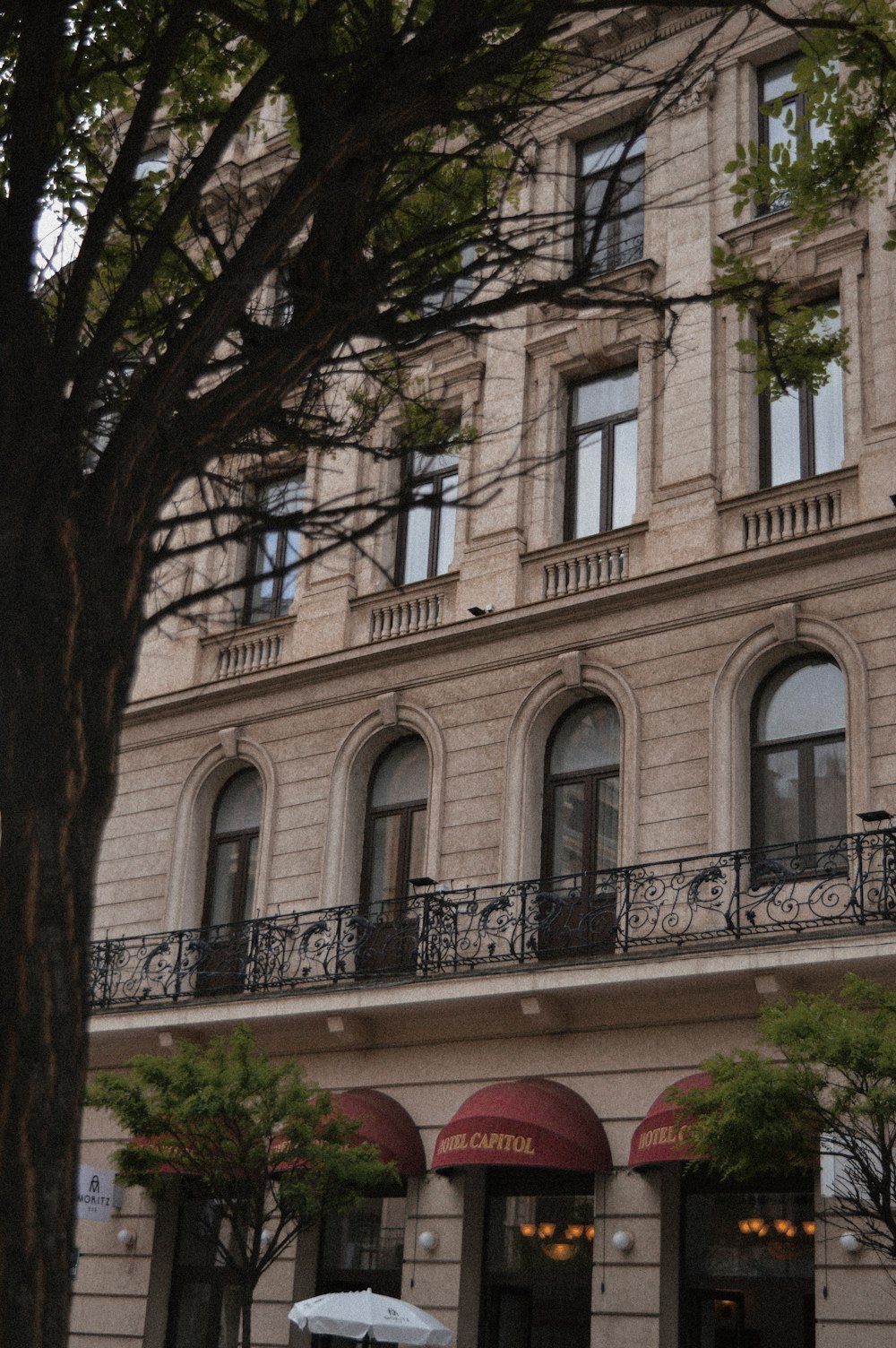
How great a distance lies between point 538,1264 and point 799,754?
21.4 ft

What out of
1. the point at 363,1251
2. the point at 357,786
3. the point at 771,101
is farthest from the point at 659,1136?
the point at 771,101

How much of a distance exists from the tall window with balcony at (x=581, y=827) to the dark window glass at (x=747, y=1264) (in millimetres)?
3051

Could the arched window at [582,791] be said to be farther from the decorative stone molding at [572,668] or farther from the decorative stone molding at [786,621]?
the decorative stone molding at [786,621]

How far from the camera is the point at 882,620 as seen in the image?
18.3 meters

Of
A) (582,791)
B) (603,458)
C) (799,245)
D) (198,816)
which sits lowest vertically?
(582,791)

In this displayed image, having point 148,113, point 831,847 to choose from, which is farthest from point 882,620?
point 148,113

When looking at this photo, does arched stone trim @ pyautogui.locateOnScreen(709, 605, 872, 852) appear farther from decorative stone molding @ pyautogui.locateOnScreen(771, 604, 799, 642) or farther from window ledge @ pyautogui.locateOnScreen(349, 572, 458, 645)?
window ledge @ pyautogui.locateOnScreen(349, 572, 458, 645)

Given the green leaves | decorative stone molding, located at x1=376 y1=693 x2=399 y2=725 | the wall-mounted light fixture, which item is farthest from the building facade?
the green leaves

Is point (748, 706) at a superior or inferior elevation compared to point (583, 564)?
inferior

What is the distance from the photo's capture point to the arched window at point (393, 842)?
21047 millimetres

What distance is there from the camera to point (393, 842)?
2216 centimetres

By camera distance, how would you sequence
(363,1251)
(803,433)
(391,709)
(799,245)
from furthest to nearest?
(391,709)
(363,1251)
(803,433)
(799,245)

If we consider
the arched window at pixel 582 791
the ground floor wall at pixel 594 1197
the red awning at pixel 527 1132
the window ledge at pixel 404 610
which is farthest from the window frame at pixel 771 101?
the red awning at pixel 527 1132

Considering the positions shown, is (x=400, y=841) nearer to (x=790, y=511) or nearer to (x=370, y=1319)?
(x=790, y=511)
